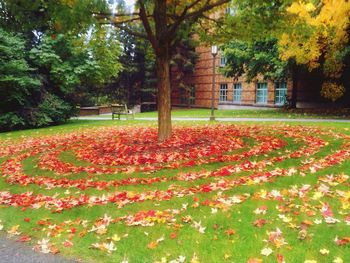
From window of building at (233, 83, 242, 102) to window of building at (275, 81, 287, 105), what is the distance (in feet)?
15.0

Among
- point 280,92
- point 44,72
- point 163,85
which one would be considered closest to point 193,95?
point 280,92

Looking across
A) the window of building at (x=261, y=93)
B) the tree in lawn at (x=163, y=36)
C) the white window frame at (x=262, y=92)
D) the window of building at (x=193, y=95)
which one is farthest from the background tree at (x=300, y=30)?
the window of building at (x=193, y=95)

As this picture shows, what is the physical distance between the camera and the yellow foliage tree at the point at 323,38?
55.0 ft

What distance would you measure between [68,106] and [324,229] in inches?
750

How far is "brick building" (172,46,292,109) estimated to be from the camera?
1213 inches

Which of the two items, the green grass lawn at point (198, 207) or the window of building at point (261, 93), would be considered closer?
the green grass lawn at point (198, 207)

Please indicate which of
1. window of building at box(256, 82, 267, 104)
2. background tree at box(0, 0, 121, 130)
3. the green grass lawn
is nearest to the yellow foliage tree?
background tree at box(0, 0, 121, 130)

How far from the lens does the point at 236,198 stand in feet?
18.4

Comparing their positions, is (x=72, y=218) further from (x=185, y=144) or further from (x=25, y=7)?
(x=25, y=7)

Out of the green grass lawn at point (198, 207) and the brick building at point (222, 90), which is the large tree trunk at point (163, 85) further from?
the brick building at point (222, 90)

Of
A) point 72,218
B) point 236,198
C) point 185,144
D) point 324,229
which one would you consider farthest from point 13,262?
point 185,144

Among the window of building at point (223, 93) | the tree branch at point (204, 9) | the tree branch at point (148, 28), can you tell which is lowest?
the window of building at point (223, 93)

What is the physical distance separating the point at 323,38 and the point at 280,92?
1122 centimetres

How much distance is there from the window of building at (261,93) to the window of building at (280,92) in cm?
130
